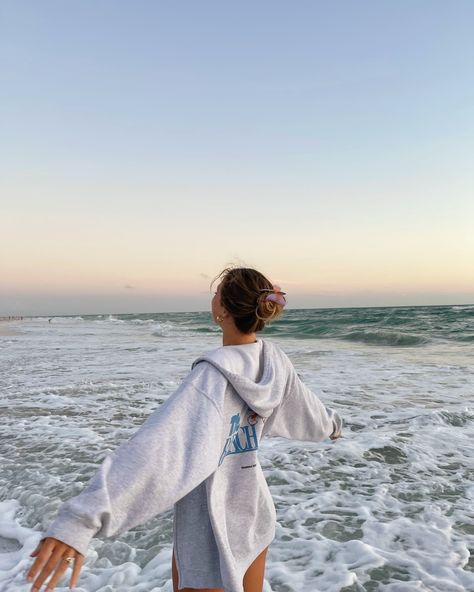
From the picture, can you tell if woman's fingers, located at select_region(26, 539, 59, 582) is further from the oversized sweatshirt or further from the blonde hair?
the blonde hair

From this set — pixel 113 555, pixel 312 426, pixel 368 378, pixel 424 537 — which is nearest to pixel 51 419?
pixel 113 555

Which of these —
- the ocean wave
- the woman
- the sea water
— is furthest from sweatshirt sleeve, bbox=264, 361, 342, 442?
the ocean wave

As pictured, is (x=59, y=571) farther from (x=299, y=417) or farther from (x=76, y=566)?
(x=299, y=417)

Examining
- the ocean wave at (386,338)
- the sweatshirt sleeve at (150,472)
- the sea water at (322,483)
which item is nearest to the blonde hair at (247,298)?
the sweatshirt sleeve at (150,472)

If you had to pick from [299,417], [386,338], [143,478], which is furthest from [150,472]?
[386,338]

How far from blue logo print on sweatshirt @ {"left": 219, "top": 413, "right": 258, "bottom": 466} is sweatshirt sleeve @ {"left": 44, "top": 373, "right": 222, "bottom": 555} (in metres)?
0.18

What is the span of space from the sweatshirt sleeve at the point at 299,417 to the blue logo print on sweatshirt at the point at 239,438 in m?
0.19

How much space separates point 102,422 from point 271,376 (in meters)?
5.63

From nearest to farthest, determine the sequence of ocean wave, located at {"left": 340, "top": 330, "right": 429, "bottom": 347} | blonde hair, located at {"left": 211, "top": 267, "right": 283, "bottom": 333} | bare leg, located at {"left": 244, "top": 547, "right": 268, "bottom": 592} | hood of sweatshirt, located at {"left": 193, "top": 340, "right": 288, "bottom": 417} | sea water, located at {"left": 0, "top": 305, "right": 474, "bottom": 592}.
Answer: hood of sweatshirt, located at {"left": 193, "top": 340, "right": 288, "bottom": 417}, blonde hair, located at {"left": 211, "top": 267, "right": 283, "bottom": 333}, bare leg, located at {"left": 244, "top": 547, "right": 268, "bottom": 592}, sea water, located at {"left": 0, "top": 305, "right": 474, "bottom": 592}, ocean wave, located at {"left": 340, "top": 330, "right": 429, "bottom": 347}

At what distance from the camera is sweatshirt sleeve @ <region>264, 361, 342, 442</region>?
6.80 ft

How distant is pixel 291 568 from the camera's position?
3.27 metres

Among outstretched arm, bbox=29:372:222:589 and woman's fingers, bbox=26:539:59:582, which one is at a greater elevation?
outstretched arm, bbox=29:372:222:589

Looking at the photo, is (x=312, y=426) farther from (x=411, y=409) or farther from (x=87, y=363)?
(x=87, y=363)

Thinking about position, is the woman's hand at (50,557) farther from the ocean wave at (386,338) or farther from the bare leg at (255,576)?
the ocean wave at (386,338)
